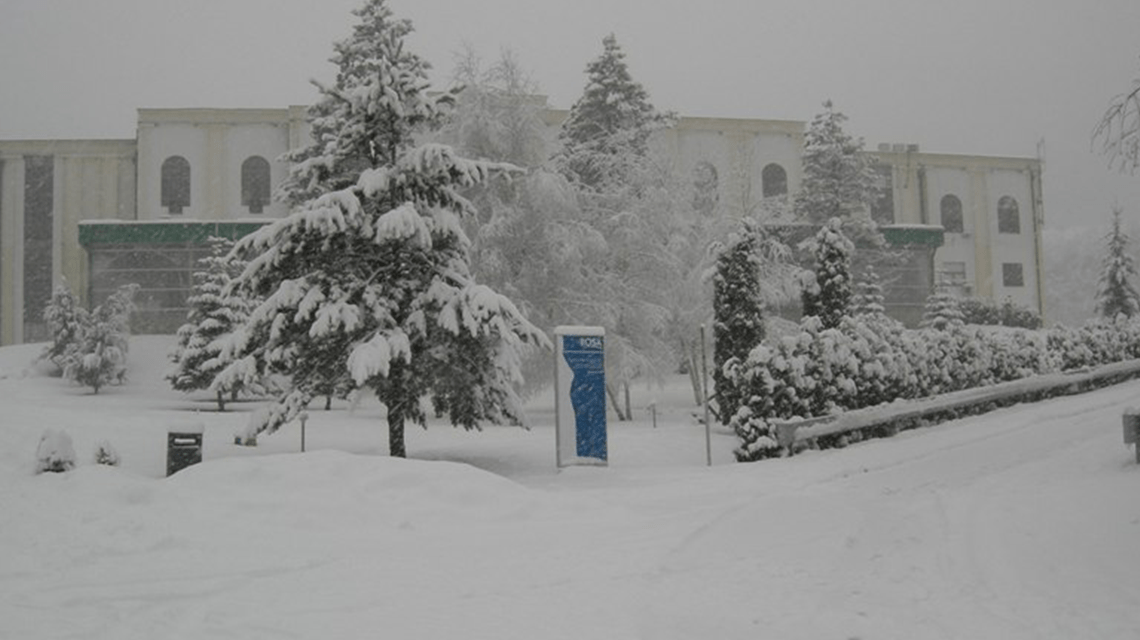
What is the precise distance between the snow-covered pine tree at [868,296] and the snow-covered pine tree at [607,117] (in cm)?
1261

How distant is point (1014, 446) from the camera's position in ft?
46.5

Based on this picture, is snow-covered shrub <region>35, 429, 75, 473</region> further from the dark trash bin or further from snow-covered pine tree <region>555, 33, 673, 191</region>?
snow-covered pine tree <region>555, 33, 673, 191</region>

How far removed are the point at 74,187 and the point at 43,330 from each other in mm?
8695

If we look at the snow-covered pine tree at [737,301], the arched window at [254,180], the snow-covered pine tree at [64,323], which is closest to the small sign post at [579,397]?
the snow-covered pine tree at [737,301]

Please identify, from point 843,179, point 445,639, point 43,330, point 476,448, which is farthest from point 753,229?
point 43,330

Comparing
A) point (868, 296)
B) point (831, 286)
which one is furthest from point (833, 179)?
point (831, 286)

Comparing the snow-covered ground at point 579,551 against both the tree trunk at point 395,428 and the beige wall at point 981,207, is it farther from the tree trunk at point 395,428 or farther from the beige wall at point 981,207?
the beige wall at point 981,207

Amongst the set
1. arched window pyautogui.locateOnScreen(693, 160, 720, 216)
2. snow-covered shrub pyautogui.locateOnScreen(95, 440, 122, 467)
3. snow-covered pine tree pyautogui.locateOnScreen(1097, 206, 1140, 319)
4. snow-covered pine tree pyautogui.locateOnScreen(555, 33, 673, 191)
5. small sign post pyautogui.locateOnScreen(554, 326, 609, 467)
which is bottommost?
snow-covered shrub pyautogui.locateOnScreen(95, 440, 122, 467)

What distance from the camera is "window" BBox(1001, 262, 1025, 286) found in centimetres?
6400

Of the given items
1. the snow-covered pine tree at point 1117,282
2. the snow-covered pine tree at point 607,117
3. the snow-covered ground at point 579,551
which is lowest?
the snow-covered ground at point 579,551

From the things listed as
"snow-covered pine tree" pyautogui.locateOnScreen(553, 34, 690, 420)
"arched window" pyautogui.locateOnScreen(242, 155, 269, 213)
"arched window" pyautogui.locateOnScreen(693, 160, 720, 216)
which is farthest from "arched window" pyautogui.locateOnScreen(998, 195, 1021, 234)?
"arched window" pyautogui.locateOnScreen(242, 155, 269, 213)

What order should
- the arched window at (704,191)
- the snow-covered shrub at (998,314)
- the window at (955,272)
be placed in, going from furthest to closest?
the window at (955,272) → the snow-covered shrub at (998,314) → the arched window at (704,191)

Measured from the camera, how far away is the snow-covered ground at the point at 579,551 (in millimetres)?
5965

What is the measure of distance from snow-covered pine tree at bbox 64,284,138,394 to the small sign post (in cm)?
2856
